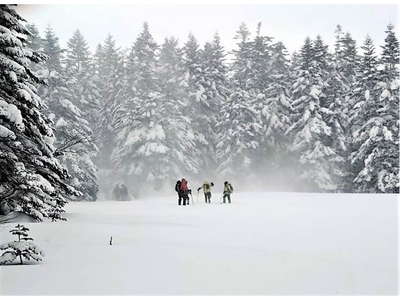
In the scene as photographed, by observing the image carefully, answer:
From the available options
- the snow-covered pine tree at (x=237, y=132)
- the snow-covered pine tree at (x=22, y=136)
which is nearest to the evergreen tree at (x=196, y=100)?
the snow-covered pine tree at (x=237, y=132)

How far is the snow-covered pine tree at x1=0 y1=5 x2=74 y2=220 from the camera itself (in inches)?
512

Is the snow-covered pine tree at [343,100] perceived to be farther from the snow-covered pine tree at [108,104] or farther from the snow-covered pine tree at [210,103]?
the snow-covered pine tree at [108,104]

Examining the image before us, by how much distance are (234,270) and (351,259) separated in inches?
108

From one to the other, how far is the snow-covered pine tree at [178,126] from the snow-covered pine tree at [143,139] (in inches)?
21.5

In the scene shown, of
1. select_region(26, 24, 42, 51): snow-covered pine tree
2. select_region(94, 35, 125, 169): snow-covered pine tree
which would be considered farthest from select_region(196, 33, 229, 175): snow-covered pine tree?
select_region(26, 24, 42, 51): snow-covered pine tree

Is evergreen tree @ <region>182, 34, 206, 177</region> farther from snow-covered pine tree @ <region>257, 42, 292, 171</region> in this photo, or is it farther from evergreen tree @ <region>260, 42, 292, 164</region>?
A: evergreen tree @ <region>260, 42, 292, 164</region>

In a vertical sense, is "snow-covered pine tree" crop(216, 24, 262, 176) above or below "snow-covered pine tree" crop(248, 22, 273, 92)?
below

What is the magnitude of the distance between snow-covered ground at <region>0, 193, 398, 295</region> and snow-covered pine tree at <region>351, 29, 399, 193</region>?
809 inches

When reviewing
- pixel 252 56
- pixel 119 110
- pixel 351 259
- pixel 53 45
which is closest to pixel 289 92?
pixel 252 56

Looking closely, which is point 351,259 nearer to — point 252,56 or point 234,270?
point 234,270

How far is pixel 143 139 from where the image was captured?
46.3 metres

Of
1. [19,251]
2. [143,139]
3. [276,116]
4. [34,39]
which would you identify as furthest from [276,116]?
[19,251]

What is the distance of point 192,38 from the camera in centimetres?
5356

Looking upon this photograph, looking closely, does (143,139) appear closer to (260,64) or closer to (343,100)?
(260,64)
